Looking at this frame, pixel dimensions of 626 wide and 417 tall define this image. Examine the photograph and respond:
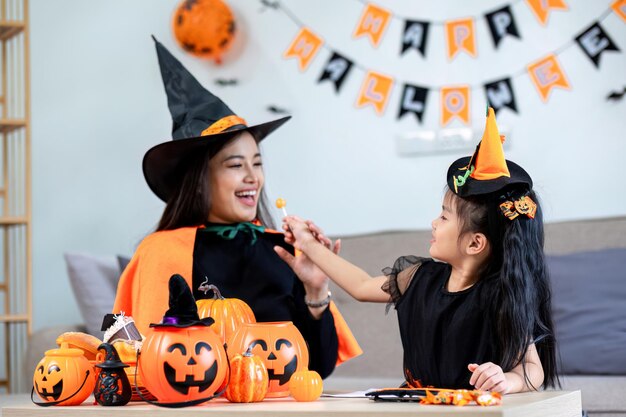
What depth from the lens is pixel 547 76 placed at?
330 centimetres

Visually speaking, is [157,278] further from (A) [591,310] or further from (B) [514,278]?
(A) [591,310]

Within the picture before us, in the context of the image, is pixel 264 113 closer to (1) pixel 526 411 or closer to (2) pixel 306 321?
(2) pixel 306 321

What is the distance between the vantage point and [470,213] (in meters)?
1.71

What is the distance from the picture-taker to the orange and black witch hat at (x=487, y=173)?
1.57m

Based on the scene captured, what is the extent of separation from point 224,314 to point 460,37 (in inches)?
83.2

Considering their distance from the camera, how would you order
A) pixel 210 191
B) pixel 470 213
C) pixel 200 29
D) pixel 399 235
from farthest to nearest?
pixel 200 29, pixel 399 235, pixel 210 191, pixel 470 213

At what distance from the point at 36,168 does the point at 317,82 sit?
1.31 meters

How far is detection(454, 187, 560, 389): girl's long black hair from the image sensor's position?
1.58 metres

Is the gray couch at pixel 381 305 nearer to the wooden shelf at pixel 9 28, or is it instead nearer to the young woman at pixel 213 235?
the young woman at pixel 213 235

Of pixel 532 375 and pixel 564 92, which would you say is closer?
pixel 532 375

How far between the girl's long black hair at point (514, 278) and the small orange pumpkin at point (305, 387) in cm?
37

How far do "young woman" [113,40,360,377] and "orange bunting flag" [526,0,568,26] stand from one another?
1.52 metres

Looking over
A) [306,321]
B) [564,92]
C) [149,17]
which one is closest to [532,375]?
[306,321]

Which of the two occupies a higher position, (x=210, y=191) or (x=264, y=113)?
(x=264, y=113)
